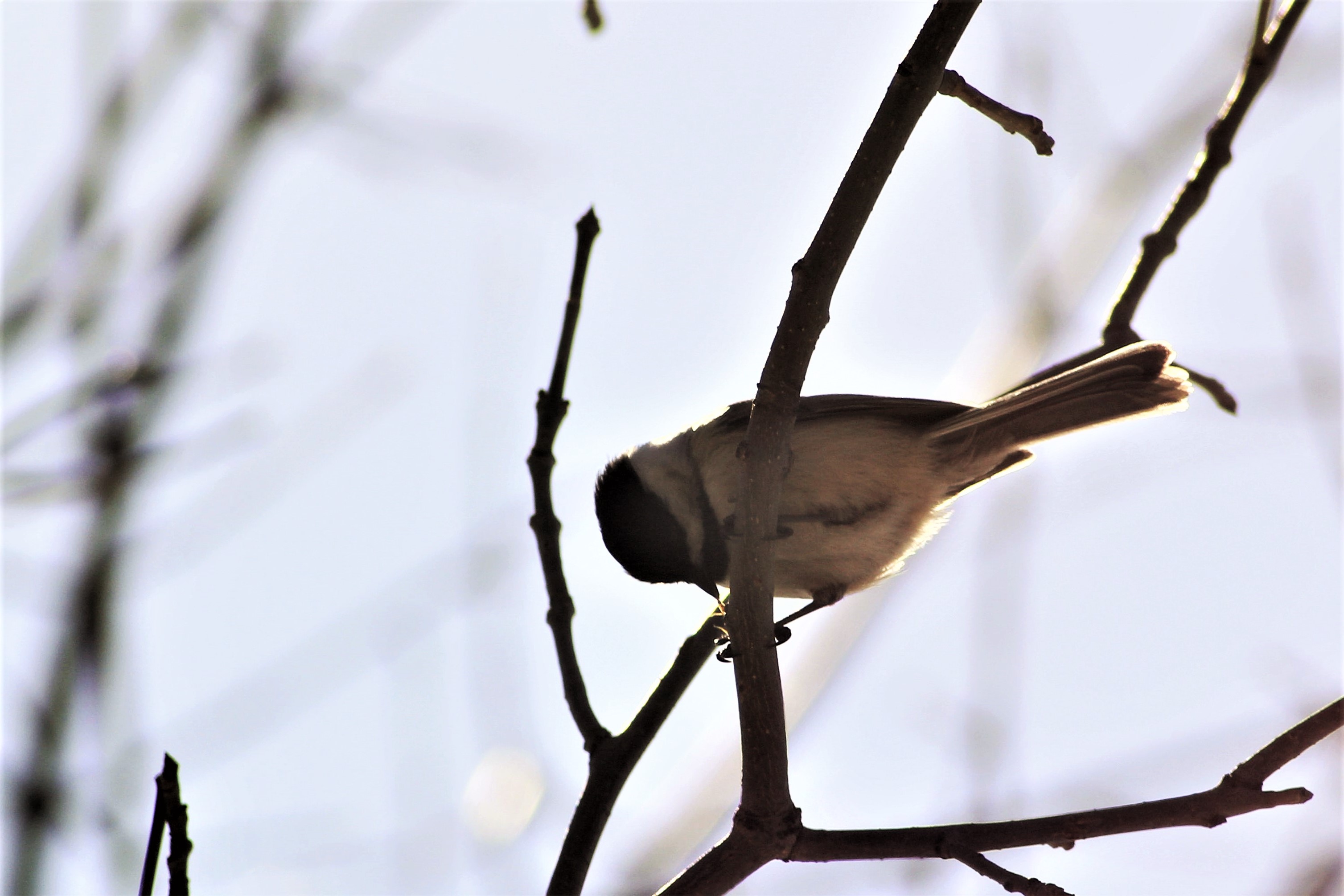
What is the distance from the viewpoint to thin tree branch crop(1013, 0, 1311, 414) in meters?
3.55

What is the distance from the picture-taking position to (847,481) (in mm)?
3729

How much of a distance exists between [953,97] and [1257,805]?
5.49 feet

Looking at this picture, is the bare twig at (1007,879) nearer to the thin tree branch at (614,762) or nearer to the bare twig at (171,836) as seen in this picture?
the thin tree branch at (614,762)

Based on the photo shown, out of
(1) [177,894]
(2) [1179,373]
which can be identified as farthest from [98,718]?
(2) [1179,373]

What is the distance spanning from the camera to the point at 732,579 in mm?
2631

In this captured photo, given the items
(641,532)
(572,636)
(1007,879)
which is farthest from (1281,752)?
(641,532)

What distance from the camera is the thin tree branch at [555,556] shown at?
3174 mm

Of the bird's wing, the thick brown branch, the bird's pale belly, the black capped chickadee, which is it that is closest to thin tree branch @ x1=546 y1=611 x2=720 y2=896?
the black capped chickadee

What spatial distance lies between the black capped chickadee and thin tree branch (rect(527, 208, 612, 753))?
1.94 ft

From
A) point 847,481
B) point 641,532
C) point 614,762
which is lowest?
point 614,762

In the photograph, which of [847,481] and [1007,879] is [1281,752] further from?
[847,481]

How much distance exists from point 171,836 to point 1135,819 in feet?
6.03

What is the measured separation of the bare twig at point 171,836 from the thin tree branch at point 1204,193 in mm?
3010

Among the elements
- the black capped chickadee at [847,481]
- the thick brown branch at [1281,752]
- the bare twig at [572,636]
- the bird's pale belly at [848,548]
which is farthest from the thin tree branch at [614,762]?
the thick brown branch at [1281,752]
